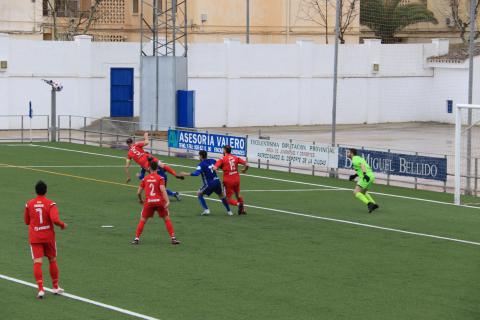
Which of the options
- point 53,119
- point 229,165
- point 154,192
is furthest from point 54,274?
point 53,119

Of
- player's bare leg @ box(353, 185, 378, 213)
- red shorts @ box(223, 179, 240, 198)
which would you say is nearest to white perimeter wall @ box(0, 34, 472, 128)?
red shorts @ box(223, 179, 240, 198)

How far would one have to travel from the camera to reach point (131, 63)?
6147 cm

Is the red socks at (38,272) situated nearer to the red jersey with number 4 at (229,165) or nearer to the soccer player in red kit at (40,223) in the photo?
the soccer player in red kit at (40,223)

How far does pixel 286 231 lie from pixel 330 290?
7.23 m

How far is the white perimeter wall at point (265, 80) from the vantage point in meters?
58.7

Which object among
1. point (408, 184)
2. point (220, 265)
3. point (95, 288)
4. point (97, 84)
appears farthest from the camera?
point (97, 84)

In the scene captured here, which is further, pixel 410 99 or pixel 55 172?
pixel 410 99

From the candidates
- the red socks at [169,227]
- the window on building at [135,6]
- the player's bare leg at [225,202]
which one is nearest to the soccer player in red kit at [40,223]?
the red socks at [169,227]

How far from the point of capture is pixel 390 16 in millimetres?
85250

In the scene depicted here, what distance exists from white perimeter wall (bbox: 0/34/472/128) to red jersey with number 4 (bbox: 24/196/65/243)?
128ft

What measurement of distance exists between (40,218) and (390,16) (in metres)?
68.4

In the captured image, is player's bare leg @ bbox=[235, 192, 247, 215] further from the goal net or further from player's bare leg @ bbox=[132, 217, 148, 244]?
the goal net

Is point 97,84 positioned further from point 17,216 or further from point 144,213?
point 144,213

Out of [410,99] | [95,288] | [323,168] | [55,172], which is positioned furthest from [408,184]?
[410,99]
